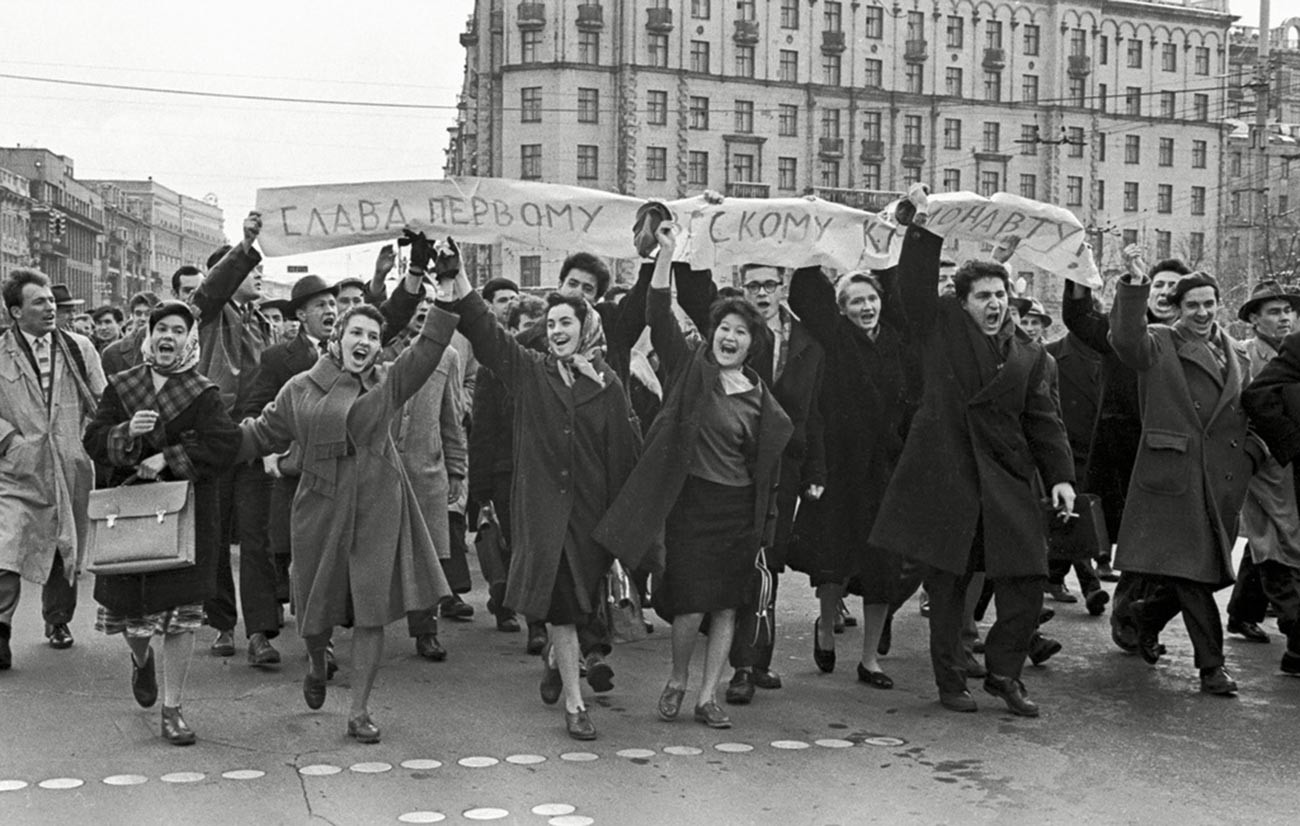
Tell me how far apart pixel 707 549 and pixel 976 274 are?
1886 millimetres

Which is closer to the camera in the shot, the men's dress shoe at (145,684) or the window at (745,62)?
the men's dress shoe at (145,684)

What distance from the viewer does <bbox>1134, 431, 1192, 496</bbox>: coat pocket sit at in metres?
7.93

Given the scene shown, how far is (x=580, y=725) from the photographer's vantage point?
6.68 m

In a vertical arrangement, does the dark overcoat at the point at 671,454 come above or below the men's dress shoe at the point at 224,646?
above

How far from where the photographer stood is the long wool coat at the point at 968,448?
24.1 ft

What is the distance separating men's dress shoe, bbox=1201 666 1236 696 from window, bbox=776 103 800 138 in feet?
222

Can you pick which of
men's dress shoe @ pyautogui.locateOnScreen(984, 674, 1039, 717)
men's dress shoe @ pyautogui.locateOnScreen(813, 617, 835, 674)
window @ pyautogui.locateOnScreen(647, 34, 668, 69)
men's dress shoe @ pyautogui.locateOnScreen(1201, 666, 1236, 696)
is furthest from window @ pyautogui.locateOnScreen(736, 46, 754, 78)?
men's dress shoe @ pyautogui.locateOnScreen(984, 674, 1039, 717)

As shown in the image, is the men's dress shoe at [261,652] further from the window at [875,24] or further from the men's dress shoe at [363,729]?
the window at [875,24]

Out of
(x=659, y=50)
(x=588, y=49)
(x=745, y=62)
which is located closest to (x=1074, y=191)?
(x=745, y=62)

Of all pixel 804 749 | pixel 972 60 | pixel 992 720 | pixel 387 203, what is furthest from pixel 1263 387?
pixel 972 60

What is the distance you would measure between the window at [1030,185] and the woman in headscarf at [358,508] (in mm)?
75219

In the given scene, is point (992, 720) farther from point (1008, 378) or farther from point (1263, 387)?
point (1263, 387)

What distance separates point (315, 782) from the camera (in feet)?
19.5

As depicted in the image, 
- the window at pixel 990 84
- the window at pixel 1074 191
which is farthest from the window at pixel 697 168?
the window at pixel 1074 191
